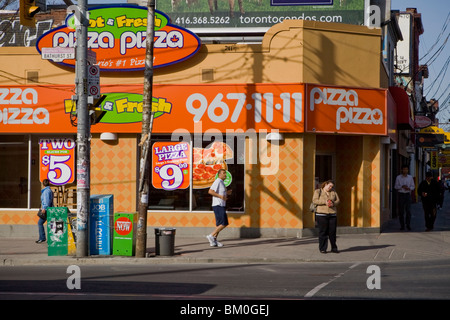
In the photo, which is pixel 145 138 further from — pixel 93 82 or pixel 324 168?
pixel 324 168

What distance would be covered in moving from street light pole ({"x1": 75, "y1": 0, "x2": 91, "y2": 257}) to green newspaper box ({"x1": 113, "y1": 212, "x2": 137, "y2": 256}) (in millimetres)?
687

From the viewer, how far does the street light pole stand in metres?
15.4

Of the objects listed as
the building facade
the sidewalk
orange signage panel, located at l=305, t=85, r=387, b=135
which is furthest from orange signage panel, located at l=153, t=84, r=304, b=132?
the sidewalk

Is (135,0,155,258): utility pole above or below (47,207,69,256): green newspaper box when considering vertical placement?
above

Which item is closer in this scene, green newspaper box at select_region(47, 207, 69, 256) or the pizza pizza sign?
green newspaper box at select_region(47, 207, 69, 256)

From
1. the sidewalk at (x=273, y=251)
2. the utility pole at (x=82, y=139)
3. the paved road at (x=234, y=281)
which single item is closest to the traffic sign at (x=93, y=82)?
the utility pole at (x=82, y=139)

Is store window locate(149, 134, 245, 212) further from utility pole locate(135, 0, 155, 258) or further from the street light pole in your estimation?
the street light pole

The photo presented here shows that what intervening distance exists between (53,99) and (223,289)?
37.4 ft

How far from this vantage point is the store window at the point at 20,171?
20.7 metres

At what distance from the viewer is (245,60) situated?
782 inches

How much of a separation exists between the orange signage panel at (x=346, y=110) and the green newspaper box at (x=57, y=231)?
24.8 feet

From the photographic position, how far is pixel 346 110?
66.2ft

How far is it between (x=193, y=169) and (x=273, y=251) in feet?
14.8
